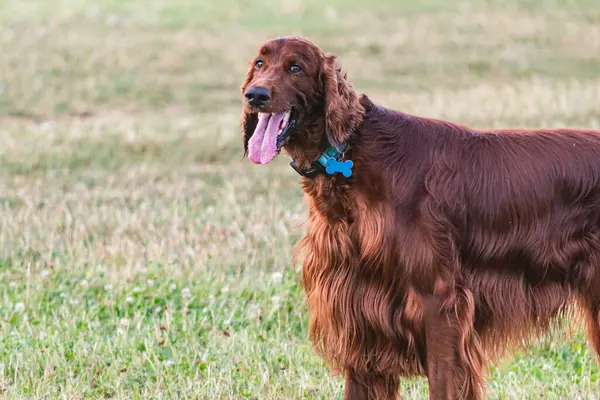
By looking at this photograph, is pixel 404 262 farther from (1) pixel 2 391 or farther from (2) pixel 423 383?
(1) pixel 2 391

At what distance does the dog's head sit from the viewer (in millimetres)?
4539

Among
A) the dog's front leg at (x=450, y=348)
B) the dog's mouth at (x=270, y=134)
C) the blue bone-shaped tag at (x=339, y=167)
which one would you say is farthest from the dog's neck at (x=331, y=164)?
the dog's front leg at (x=450, y=348)

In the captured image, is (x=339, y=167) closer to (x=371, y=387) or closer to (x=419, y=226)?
(x=419, y=226)

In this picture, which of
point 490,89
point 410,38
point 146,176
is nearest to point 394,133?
point 146,176

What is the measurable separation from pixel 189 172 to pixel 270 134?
7.19 m

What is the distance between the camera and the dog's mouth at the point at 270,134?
179 inches

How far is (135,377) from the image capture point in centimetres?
541

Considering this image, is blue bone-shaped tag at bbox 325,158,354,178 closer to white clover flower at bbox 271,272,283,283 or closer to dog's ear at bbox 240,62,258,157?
dog's ear at bbox 240,62,258,157

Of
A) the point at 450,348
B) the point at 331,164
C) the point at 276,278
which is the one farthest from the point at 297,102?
the point at 276,278

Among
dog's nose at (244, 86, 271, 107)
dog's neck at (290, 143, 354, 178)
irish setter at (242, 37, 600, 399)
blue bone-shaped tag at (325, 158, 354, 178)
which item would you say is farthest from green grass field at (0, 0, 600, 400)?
dog's nose at (244, 86, 271, 107)

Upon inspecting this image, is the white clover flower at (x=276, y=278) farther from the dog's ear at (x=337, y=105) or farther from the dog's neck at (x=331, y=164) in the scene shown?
the dog's ear at (x=337, y=105)

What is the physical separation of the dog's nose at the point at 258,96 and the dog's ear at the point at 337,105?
0.30 metres

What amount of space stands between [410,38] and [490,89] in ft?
16.5

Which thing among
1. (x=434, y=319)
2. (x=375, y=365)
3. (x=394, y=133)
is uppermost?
(x=394, y=133)
